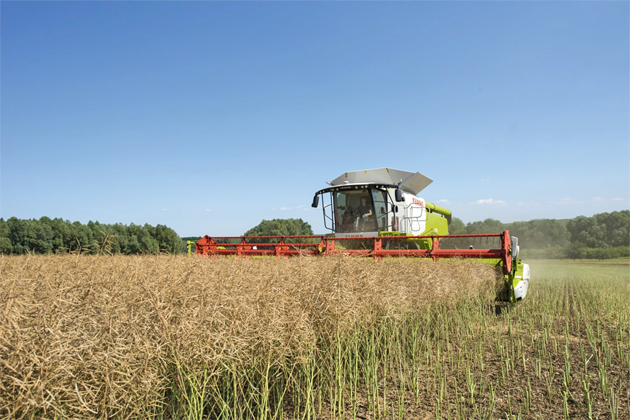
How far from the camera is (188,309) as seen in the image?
109 inches

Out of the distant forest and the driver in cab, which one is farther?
the distant forest

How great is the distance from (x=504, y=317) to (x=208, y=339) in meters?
6.45

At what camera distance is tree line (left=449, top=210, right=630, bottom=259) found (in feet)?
133

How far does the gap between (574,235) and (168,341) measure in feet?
190

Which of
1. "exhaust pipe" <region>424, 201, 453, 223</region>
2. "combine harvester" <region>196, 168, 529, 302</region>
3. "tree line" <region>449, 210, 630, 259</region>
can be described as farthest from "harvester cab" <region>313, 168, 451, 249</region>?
"tree line" <region>449, 210, 630, 259</region>

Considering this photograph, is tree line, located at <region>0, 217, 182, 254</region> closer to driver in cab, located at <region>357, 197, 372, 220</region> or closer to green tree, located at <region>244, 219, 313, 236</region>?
green tree, located at <region>244, 219, 313, 236</region>

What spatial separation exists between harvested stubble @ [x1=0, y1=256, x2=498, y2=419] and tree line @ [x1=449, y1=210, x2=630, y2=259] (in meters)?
36.5

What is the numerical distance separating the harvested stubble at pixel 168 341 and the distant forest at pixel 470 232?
22218mm

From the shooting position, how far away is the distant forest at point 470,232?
29266 millimetres

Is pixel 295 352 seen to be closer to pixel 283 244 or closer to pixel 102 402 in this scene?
pixel 102 402

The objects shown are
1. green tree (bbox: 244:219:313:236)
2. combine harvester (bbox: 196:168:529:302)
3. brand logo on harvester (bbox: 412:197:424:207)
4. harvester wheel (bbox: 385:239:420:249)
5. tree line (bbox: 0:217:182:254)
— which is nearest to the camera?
combine harvester (bbox: 196:168:529:302)

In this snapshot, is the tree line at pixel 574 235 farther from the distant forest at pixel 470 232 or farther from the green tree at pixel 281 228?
the green tree at pixel 281 228

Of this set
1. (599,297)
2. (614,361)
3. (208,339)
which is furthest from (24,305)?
(599,297)

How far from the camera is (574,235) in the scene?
49375 mm
